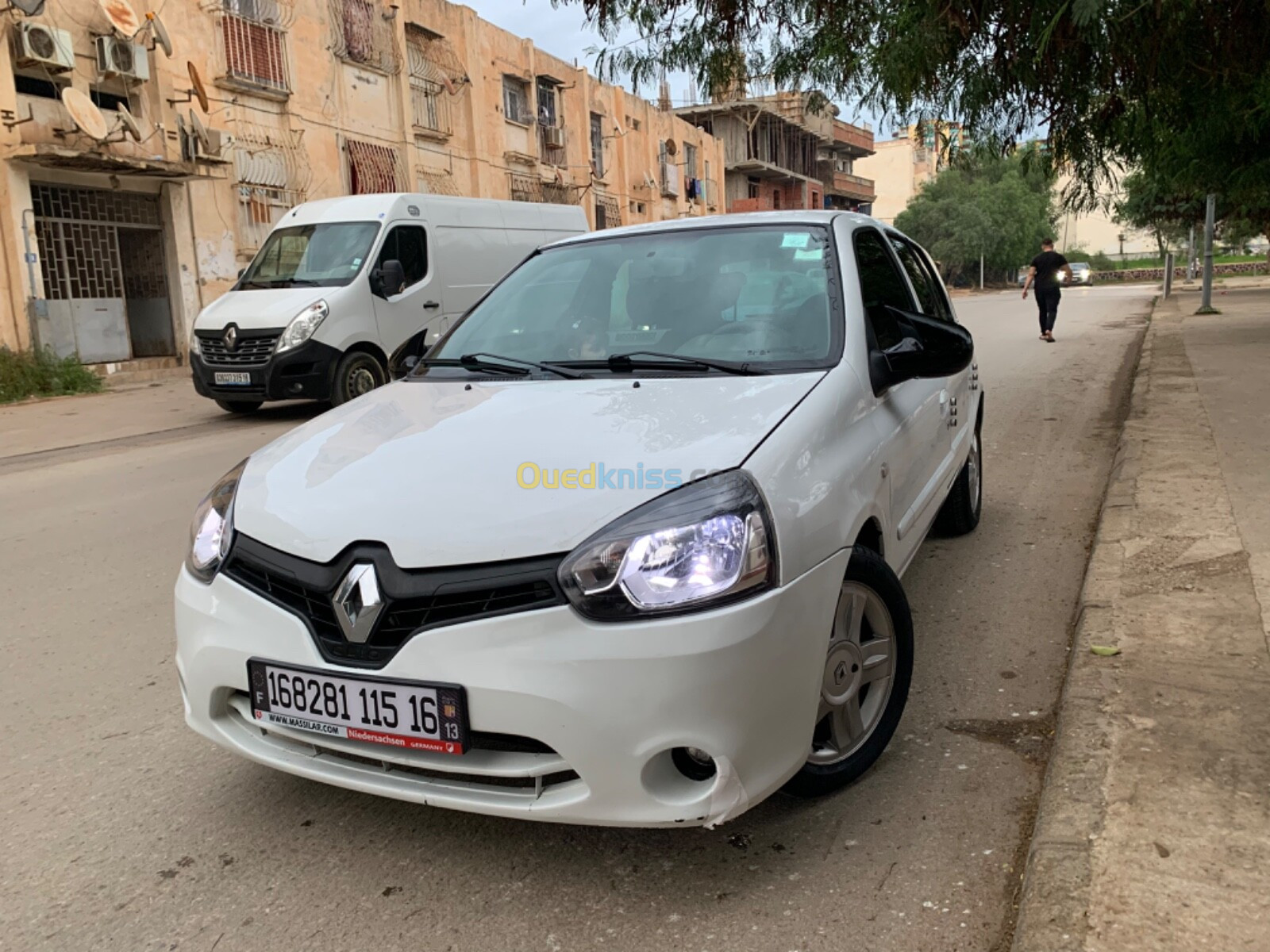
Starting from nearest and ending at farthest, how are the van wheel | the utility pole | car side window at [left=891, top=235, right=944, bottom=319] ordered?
car side window at [left=891, top=235, right=944, bottom=319]
the van wheel
the utility pole

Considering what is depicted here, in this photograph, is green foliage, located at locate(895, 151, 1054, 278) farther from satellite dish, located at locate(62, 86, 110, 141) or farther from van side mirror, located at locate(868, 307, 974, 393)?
van side mirror, located at locate(868, 307, 974, 393)

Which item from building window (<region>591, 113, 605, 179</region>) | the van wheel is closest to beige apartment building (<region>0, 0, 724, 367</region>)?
building window (<region>591, 113, 605, 179</region>)

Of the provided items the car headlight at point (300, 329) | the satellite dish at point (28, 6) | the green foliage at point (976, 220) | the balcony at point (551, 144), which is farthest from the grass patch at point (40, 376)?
the green foliage at point (976, 220)

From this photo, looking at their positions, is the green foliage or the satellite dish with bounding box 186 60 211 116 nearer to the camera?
the satellite dish with bounding box 186 60 211 116

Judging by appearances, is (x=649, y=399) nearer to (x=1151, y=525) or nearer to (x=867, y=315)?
(x=867, y=315)

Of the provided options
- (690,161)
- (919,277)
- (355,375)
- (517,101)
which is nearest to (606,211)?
(517,101)

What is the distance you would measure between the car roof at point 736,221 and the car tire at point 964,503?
1.56 meters

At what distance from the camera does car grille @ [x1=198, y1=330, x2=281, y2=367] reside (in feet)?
35.0

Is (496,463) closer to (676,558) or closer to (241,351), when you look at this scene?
(676,558)

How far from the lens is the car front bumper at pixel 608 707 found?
7.03ft

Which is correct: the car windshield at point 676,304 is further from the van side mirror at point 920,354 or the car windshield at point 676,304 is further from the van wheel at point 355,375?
the van wheel at point 355,375

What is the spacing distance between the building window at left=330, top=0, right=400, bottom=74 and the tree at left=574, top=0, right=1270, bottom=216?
14.7 metres

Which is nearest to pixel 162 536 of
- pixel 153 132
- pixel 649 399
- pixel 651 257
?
pixel 651 257

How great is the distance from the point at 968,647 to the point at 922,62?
11.3ft
